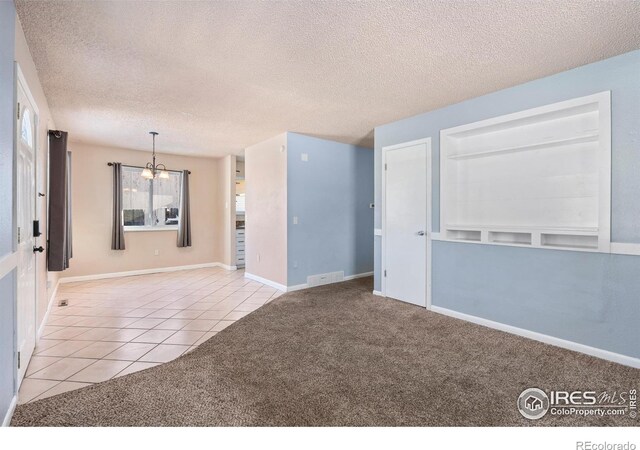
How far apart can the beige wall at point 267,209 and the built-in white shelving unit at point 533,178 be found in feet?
7.90

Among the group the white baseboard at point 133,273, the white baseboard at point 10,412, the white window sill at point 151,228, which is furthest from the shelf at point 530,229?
the white window sill at point 151,228

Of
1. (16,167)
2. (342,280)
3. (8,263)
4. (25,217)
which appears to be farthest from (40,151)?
(342,280)

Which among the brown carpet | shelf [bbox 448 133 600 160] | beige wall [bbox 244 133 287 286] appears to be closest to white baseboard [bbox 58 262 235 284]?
beige wall [bbox 244 133 287 286]

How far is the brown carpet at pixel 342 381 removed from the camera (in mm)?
1771

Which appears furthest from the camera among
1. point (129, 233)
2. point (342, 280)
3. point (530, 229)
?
point (129, 233)

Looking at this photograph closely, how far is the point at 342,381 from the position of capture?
2.17 m

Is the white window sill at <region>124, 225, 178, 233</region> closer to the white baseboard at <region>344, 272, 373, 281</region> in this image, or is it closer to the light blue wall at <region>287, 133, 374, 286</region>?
the light blue wall at <region>287, 133, 374, 286</region>

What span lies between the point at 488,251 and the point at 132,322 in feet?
13.2

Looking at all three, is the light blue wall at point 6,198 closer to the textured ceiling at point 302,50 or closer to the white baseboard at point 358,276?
the textured ceiling at point 302,50

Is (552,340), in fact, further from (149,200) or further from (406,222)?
(149,200)

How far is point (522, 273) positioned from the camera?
9.91ft

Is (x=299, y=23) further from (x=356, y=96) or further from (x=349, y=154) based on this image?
(x=349, y=154)

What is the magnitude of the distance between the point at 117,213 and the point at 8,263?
178 inches
